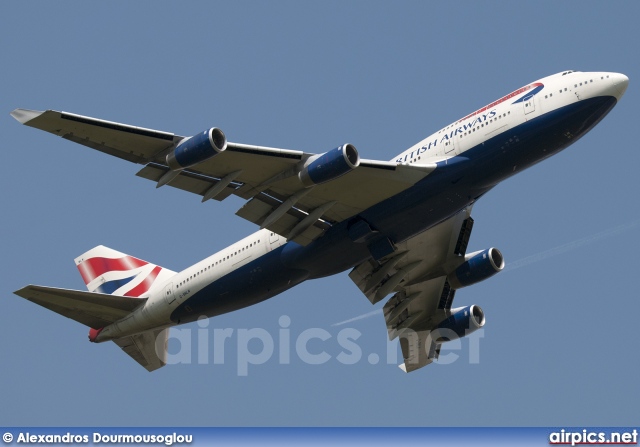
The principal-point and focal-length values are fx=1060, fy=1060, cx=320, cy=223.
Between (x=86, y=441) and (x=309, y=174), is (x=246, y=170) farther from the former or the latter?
(x=86, y=441)

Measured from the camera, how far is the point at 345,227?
152ft

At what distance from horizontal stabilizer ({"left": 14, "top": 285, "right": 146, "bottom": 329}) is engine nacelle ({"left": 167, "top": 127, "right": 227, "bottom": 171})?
11.9 metres

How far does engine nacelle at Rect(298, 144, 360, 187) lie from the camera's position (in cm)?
4103

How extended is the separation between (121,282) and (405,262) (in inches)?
597

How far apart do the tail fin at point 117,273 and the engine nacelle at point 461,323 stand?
14.6 metres

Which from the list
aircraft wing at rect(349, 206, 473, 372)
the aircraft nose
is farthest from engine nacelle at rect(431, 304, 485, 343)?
the aircraft nose

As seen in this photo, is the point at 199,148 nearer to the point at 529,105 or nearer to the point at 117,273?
the point at 529,105

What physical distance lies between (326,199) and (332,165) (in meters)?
4.43

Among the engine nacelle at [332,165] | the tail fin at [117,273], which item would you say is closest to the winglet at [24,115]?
the engine nacelle at [332,165]

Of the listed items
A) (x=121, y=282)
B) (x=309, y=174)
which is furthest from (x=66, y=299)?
(x=309, y=174)

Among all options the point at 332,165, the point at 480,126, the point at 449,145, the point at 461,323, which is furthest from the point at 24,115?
the point at 461,323

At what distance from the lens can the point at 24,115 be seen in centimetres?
3862

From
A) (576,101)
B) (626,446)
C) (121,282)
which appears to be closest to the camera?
(626,446)

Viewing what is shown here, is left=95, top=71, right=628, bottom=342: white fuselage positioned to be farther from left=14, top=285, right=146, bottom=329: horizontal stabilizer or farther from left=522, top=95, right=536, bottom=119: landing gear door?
left=14, top=285, right=146, bottom=329: horizontal stabilizer
